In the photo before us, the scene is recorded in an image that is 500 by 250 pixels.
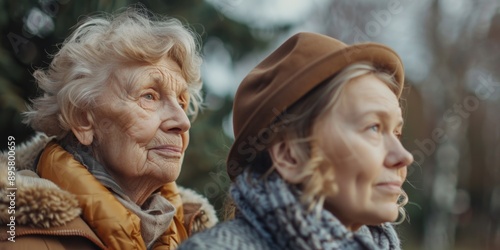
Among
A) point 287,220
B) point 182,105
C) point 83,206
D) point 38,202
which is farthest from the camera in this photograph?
point 182,105

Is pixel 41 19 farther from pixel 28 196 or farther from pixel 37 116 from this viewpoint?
pixel 28 196

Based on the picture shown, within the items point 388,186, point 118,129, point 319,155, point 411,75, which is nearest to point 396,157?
point 388,186

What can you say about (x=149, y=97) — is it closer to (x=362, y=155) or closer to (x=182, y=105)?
(x=182, y=105)

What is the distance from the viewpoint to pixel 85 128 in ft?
8.66

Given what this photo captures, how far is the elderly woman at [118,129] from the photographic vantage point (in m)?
2.45

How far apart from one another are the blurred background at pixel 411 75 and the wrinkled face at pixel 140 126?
2.81ft

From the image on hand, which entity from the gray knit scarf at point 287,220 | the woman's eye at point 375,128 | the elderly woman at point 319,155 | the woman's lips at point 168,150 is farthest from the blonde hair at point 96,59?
the woman's eye at point 375,128

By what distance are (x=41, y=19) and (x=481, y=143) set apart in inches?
654

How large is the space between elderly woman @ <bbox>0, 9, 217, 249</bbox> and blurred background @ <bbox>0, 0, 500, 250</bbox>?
33.3 inches

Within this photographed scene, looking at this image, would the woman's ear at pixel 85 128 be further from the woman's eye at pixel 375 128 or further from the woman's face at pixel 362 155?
the woman's eye at pixel 375 128

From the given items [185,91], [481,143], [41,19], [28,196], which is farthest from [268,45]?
[481,143]

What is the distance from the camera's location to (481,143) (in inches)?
744

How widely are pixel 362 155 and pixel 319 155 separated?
0.11 metres

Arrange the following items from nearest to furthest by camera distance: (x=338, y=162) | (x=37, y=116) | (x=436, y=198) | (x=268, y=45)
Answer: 1. (x=338, y=162)
2. (x=37, y=116)
3. (x=268, y=45)
4. (x=436, y=198)
